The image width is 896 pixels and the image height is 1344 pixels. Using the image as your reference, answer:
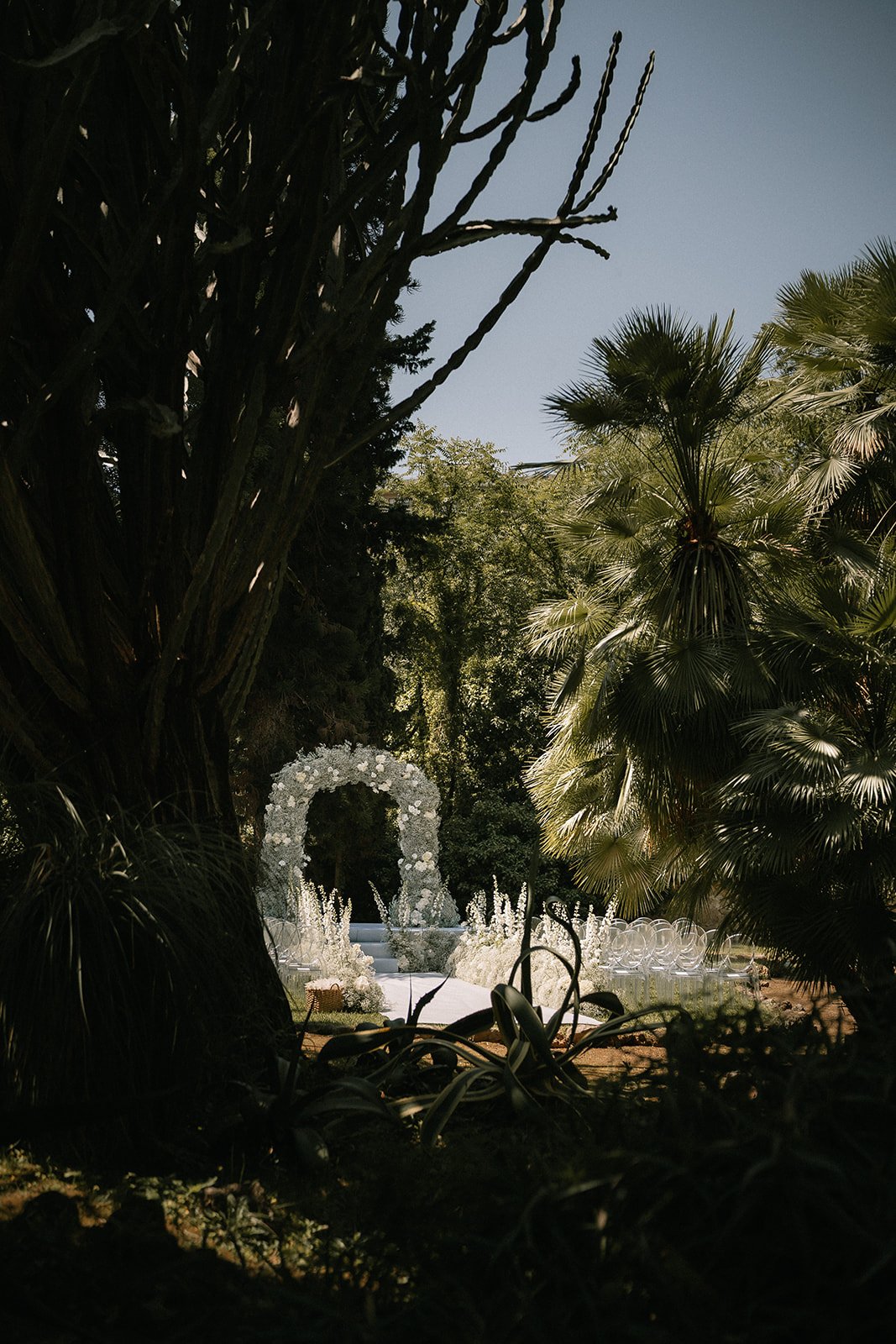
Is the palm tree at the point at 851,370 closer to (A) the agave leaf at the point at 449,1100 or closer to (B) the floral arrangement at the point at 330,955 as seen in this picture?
(B) the floral arrangement at the point at 330,955

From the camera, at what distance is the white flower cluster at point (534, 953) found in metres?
8.80

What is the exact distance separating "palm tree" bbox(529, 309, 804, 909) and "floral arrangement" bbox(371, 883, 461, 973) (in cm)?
328

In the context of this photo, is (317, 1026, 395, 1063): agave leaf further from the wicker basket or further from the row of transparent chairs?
the row of transparent chairs

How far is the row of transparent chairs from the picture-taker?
9.59 m

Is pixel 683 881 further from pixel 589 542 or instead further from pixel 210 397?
pixel 210 397

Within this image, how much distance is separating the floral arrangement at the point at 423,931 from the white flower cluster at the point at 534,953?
0.49 metres

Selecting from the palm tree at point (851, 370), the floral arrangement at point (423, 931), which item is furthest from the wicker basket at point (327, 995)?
the palm tree at point (851, 370)

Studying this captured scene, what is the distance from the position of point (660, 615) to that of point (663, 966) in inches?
142

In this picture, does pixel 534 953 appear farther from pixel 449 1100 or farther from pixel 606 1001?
pixel 449 1100

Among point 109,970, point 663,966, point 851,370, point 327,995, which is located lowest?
point 663,966

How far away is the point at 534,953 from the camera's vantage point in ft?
31.8

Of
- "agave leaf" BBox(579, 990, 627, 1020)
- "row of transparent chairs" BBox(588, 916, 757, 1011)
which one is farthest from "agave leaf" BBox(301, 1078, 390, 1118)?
"row of transparent chairs" BBox(588, 916, 757, 1011)

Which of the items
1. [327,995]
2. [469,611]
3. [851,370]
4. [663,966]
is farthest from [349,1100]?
[469,611]

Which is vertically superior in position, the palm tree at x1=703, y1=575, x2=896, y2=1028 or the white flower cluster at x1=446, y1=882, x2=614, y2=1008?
the palm tree at x1=703, y1=575, x2=896, y2=1028
